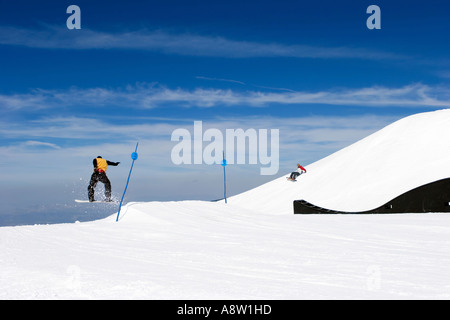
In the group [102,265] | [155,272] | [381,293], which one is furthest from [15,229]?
[381,293]

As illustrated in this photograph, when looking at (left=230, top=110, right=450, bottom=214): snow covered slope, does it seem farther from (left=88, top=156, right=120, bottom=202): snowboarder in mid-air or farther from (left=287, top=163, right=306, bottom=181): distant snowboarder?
(left=88, top=156, right=120, bottom=202): snowboarder in mid-air

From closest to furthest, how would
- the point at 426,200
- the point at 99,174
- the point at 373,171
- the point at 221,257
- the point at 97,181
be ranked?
the point at 221,257 < the point at 99,174 < the point at 97,181 < the point at 426,200 < the point at 373,171

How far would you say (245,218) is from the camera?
1531cm

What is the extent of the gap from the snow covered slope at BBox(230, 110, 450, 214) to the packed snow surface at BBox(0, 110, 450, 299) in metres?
8.92

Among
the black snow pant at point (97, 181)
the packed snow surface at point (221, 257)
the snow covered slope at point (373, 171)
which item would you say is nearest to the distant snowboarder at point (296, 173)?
the snow covered slope at point (373, 171)

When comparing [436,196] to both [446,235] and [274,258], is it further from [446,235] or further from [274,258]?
[274,258]

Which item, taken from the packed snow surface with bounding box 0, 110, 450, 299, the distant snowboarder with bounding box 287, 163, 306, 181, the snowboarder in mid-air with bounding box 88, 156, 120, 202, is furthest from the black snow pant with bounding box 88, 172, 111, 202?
the distant snowboarder with bounding box 287, 163, 306, 181

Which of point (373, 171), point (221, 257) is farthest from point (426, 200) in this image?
point (221, 257)

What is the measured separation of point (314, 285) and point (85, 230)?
289 inches

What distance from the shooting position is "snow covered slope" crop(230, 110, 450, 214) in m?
25.1

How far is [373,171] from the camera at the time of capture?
28859 millimetres

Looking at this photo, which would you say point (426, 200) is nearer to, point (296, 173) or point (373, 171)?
point (373, 171)

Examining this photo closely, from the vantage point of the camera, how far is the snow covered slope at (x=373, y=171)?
2508 cm

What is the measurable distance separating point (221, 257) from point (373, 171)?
23.0m
